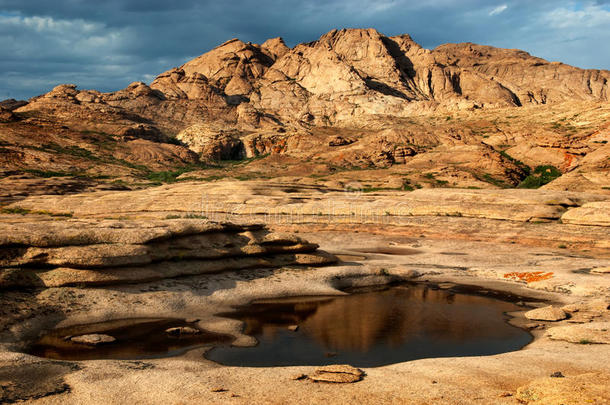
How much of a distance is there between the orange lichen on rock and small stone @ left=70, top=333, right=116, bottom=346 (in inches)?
815

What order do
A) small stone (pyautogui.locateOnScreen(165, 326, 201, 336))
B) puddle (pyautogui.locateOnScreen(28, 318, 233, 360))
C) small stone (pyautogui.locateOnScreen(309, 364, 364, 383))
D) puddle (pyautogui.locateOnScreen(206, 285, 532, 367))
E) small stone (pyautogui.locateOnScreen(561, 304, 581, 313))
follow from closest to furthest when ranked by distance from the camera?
small stone (pyautogui.locateOnScreen(309, 364, 364, 383)), puddle (pyautogui.locateOnScreen(28, 318, 233, 360)), puddle (pyautogui.locateOnScreen(206, 285, 532, 367)), small stone (pyautogui.locateOnScreen(165, 326, 201, 336)), small stone (pyautogui.locateOnScreen(561, 304, 581, 313))

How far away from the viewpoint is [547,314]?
18156 millimetres

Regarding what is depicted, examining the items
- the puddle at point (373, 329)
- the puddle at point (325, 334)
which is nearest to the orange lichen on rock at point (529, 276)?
the puddle at point (325, 334)

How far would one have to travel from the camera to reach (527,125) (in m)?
87.0

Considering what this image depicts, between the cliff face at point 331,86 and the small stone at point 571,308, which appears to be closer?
the small stone at point 571,308

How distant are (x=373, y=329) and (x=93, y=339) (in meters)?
9.81

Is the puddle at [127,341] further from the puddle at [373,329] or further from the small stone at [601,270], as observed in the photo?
the small stone at [601,270]

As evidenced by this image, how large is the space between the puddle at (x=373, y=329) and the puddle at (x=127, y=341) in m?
1.35

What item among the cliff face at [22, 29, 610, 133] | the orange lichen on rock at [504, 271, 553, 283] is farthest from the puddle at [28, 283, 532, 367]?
the cliff face at [22, 29, 610, 133]

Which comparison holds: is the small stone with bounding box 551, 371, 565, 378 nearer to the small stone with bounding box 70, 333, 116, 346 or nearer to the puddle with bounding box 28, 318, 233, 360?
the puddle with bounding box 28, 318, 233, 360

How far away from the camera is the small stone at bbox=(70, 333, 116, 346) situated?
1495 cm

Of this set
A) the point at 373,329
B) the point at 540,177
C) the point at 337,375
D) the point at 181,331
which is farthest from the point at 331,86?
the point at 337,375

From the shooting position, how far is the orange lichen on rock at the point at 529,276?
80.5 ft

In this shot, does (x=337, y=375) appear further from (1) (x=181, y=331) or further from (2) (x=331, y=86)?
(2) (x=331, y=86)
